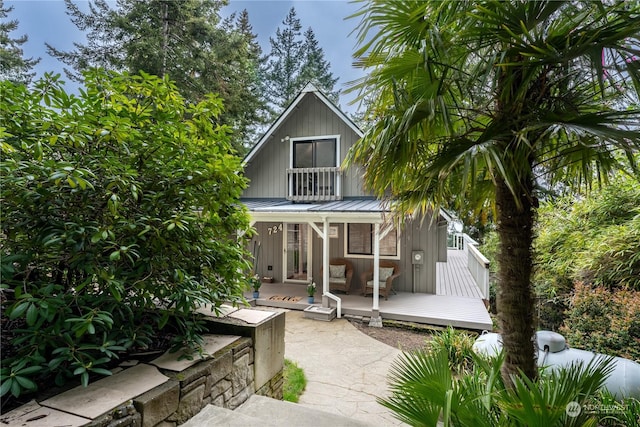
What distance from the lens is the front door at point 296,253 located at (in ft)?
35.3

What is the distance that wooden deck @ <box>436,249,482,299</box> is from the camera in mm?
9430

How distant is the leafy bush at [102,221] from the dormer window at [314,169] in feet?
23.5

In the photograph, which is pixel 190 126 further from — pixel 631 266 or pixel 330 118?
pixel 330 118

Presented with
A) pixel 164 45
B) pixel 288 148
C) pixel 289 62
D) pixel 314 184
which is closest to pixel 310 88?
pixel 288 148

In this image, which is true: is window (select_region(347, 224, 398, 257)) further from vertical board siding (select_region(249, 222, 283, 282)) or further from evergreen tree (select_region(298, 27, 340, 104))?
evergreen tree (select_region(298, 27, 340, 104))

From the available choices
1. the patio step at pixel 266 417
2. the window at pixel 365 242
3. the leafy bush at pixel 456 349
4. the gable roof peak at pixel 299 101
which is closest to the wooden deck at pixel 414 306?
the window at pixel 365 242

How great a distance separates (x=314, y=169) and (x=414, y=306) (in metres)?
5.12

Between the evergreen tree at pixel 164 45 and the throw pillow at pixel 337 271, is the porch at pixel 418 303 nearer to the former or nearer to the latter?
the throw pillow at pixel 337 271

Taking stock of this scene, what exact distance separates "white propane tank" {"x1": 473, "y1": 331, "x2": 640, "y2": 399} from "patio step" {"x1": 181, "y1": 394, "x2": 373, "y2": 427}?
1647mm

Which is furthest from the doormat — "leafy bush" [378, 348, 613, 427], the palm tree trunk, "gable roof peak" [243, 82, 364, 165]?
the palm tree trunk

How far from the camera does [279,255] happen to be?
11086 mm

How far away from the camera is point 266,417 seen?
242 centimetres

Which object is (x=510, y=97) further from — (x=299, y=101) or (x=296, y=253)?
(x=296, y=253)

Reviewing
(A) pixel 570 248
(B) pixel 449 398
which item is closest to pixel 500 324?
(B) pixel 449 398
